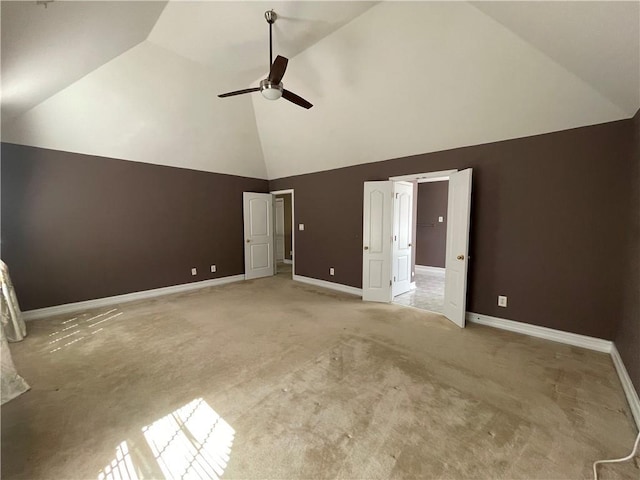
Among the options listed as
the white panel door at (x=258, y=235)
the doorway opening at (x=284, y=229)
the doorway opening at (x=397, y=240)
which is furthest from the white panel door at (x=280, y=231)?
the doorway opening at (x=397, y=240)

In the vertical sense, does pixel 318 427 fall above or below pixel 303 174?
below

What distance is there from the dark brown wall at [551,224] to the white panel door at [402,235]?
0.62m

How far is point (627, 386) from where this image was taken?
6.77ft

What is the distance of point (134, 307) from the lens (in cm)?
402

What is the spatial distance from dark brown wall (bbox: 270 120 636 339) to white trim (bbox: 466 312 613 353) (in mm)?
68

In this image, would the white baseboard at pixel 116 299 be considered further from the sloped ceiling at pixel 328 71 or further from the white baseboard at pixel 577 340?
the white baseboard at pixel 577 340

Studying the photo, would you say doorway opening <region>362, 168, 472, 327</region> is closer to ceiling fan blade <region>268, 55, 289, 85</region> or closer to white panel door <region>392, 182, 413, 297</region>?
white panel door <region>392, 182, 413, 297</region>

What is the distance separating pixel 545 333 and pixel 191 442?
3.75m

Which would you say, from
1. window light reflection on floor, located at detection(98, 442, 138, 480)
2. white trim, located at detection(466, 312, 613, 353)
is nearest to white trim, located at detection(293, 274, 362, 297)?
white trim, located at detection(466, 312, 613, 353)

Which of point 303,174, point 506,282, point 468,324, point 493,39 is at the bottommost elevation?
point 468,324

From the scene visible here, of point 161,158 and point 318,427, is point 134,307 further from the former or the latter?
point 318,427

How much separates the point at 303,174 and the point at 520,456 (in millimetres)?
5079

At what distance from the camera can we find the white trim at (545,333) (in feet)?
8.97

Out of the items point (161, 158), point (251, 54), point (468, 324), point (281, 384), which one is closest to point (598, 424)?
point (468, 324)
